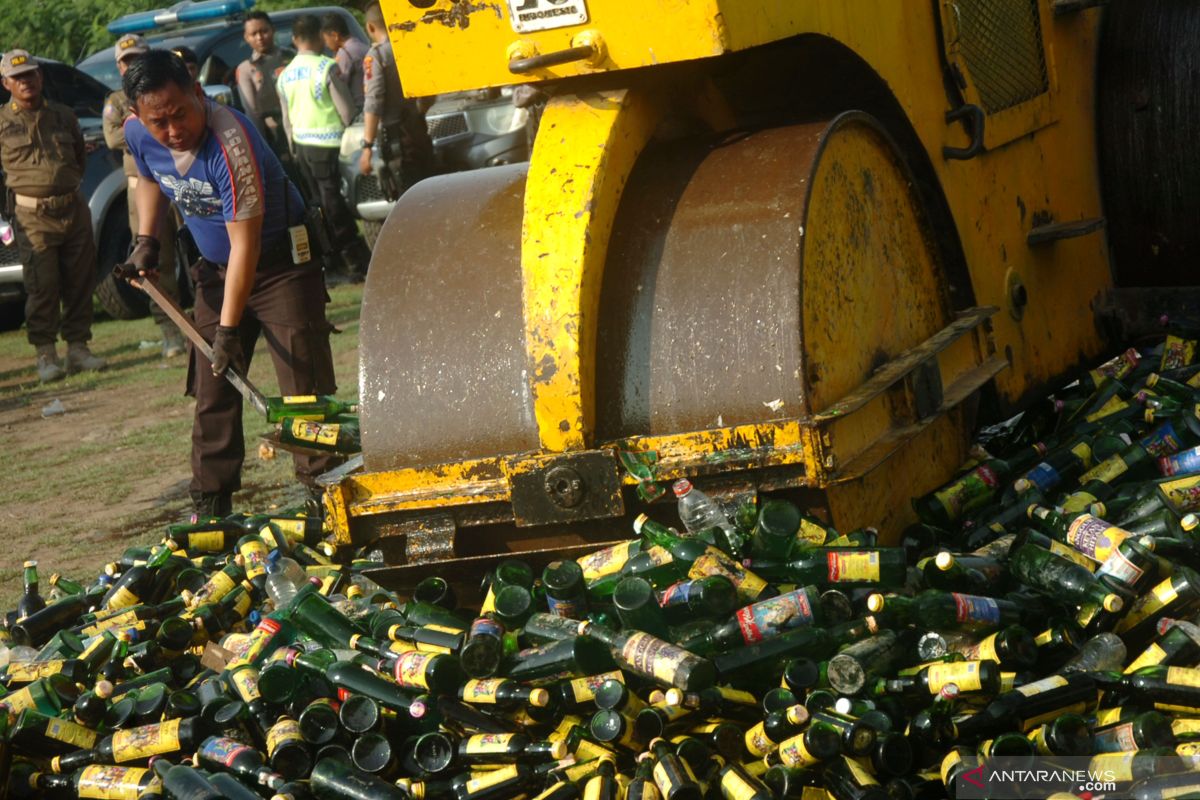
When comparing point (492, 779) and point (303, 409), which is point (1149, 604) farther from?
point (303, 409)

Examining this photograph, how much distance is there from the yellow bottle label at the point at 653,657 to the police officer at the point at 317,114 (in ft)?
36.5

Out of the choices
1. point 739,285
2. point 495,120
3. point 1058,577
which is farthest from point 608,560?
point 495,120

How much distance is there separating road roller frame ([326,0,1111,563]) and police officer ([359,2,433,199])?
9.28 m

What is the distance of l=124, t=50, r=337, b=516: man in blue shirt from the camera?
6.53 m

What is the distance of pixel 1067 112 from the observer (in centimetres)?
643

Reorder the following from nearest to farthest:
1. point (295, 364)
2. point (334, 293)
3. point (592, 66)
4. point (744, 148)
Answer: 1. point (592, 66)
2. point (744, 148)
3. point (295, 364)
4. point (334, 293)

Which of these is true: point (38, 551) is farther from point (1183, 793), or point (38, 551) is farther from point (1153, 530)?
point (1183, 793)

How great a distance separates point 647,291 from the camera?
423 centimetres

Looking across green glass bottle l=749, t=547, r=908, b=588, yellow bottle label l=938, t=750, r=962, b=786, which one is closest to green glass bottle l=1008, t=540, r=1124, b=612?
green glass bottle l=749, t=547, r=908, b=588

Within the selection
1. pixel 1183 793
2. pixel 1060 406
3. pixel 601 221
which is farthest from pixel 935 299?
pixel 1183 793

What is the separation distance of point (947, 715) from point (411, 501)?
155cm

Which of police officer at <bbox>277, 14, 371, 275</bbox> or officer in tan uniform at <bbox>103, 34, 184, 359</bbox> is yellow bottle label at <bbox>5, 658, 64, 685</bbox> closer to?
officer in tan uniform at <bbox>103, 34, 184, 359</bbox>

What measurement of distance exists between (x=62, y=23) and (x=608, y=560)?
24.1 meters

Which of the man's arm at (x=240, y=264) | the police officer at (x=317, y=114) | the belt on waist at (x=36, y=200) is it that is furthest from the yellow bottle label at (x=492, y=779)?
the police officer at (x=317, y=114)
